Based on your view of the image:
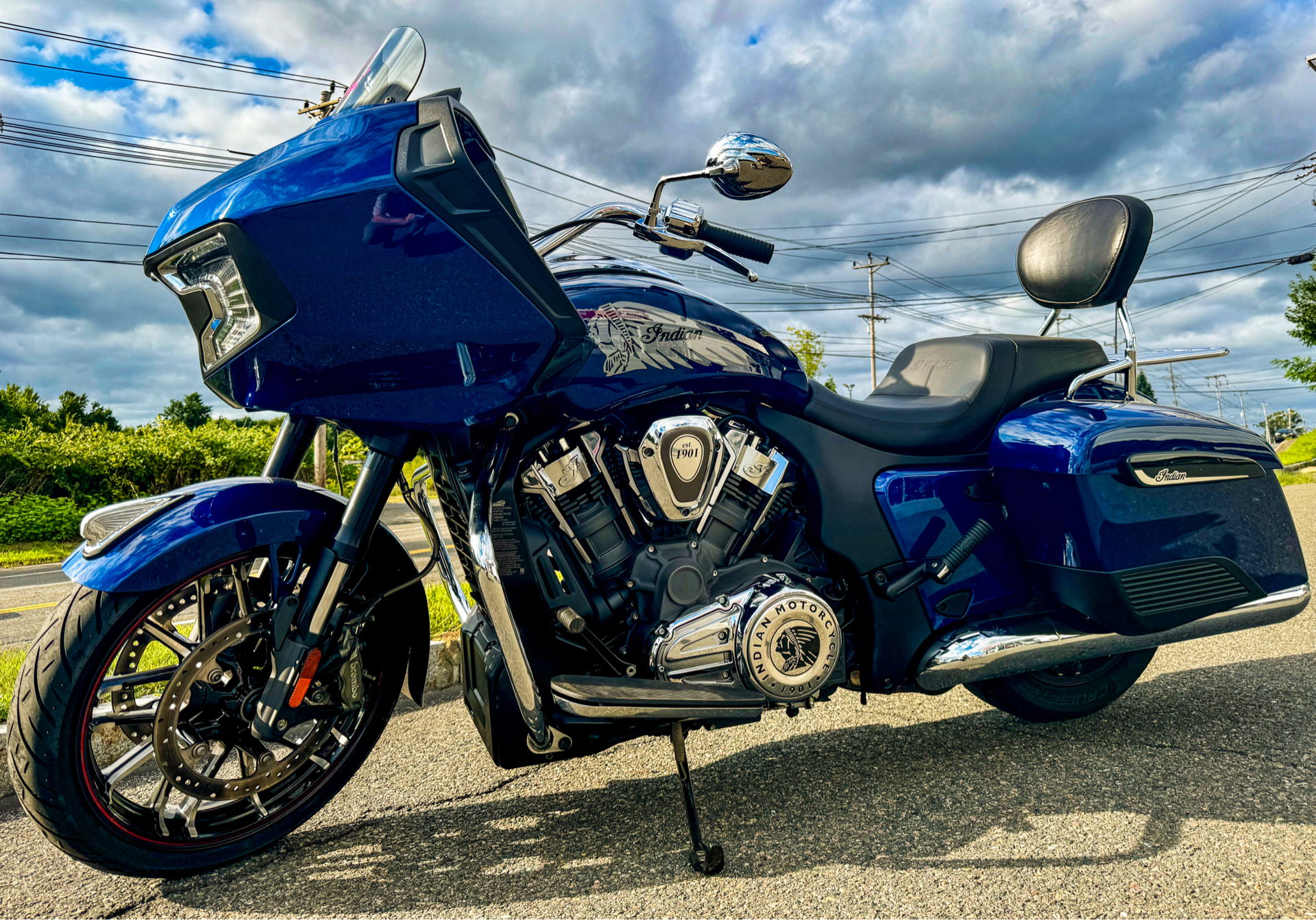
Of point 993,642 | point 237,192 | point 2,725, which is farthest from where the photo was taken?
point 2,725

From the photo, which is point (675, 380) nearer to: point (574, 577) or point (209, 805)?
point (574, 577)

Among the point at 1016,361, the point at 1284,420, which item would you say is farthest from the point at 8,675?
the point at 1284,420

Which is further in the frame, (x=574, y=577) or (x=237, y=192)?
(x=574, y=577)

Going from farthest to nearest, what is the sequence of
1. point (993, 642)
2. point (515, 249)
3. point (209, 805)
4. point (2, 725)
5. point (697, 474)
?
point (2, 725)
point (993, 642)
point (697, 474)
point (209, 805)
point (515, 249)

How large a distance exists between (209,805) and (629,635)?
1078mm

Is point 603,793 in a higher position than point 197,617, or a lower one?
lower

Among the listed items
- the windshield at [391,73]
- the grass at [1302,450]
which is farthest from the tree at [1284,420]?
the windshield at [391,73]

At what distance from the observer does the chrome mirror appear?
194 centimetres

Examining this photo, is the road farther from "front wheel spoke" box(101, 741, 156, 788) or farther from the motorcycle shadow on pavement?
"front wheel spoke" box(101, 741, 156, 788)

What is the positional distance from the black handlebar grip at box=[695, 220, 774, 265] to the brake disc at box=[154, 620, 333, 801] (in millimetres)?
1487

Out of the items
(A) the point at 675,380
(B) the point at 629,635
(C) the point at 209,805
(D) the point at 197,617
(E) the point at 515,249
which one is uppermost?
(E) the point at 515,249

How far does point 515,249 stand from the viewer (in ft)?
5.80

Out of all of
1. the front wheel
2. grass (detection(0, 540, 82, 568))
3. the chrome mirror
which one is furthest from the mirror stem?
grass (detection(0, 540, 82, 568))

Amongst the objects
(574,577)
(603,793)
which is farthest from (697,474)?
(603,793)
